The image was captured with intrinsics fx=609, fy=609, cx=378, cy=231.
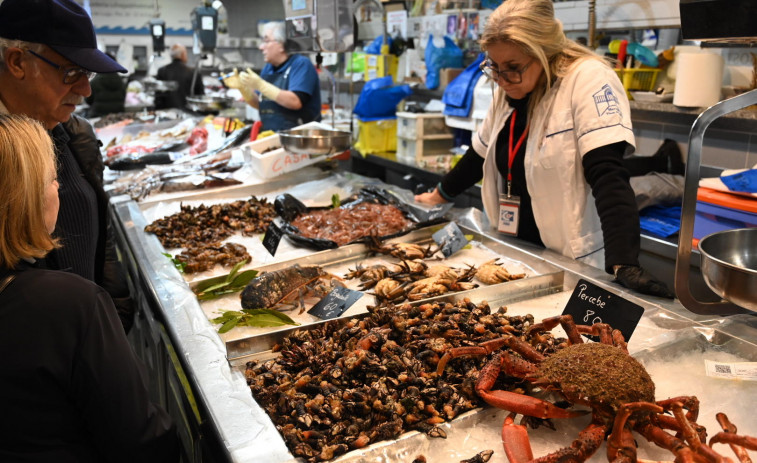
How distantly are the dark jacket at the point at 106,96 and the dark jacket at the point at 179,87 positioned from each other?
1.89ft

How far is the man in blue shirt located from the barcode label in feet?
13.1

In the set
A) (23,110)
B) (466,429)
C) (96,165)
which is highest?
(23,110)

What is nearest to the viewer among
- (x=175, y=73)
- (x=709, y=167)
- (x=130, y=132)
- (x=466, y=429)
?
(x=466, y=429)

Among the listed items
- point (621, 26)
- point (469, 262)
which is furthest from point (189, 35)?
point (469, 262)

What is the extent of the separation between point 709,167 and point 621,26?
1058 millimetres

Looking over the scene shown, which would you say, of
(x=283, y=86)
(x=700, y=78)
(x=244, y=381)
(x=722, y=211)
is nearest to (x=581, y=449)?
(x=244, y=381)

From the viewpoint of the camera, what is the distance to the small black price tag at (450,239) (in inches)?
106

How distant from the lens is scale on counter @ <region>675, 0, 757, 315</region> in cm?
129

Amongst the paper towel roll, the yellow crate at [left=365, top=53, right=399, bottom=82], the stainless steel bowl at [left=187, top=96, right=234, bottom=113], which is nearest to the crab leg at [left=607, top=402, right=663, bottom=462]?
the paper towel roll

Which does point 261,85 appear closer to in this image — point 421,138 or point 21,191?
point 421,138

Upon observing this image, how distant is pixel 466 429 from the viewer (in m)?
1.46

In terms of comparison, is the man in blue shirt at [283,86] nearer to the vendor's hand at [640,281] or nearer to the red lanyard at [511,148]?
the red lanyard at [511,148]

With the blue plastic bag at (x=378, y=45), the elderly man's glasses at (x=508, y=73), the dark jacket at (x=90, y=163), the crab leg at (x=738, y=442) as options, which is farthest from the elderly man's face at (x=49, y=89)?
the blue plastic bag at (x=378, y=45)

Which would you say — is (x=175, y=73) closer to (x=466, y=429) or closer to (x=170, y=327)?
(x=170, y=327)
